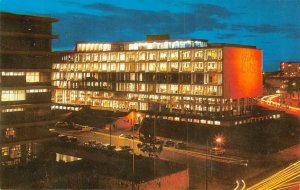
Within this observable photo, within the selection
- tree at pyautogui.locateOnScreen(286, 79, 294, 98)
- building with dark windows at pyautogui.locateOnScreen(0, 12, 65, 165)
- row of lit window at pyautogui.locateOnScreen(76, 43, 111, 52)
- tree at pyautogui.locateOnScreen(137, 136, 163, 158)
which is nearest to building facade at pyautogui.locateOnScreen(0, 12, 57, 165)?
building with dark windows at pyautogui.locateOnScreen(0, 12, 65, 165)

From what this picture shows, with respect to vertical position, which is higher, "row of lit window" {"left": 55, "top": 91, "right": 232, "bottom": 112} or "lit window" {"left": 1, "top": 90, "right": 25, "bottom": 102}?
"lit window" {"left": 1, "top": 90, "right": 25, "bottom": 102}

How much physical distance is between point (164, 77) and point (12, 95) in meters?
34.1

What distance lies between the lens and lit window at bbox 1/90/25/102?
95.2ft

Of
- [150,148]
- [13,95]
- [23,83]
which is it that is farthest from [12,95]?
[150,148]

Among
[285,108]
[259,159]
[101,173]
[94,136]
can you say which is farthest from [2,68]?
[285,108]

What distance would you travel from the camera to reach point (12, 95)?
1170 inches

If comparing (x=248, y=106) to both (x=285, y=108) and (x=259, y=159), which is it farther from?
(x=259, y=159)

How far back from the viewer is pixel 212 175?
1145 inches

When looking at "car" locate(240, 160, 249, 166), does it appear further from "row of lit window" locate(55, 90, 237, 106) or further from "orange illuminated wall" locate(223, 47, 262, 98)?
"row of lit window" locate(55, 90, 237, 106)

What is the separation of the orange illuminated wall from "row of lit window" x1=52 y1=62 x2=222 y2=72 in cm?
184

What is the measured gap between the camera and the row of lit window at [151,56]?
181 feet

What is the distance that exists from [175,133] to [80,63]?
31.1 m

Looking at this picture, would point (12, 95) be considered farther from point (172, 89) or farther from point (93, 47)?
point (93, 47)

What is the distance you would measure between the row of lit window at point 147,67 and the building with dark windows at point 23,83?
96.1 feet
